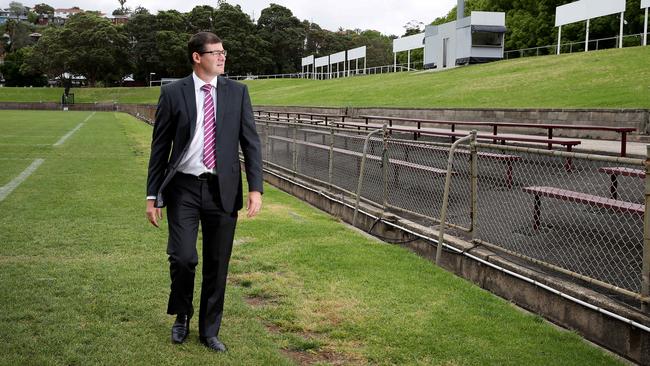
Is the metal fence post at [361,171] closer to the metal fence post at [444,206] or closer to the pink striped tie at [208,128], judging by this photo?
the metal fence post at [444,206]

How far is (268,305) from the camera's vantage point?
5184 millimetres

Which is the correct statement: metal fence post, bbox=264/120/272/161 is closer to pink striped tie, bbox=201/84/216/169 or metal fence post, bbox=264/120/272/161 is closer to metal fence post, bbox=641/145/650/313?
pink striped tie, bbox=201/84/216/169

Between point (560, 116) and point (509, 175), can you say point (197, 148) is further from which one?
point (560, 116)

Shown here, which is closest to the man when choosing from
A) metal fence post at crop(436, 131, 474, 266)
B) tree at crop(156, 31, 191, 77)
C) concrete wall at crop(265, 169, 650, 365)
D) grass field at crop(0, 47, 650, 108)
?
concrete wall at crop(265, 169, 650, 365)

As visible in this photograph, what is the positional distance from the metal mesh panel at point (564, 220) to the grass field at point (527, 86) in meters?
14.4

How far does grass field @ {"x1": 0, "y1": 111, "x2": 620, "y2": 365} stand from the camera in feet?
13.6

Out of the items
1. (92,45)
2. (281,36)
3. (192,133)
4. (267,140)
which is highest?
(281,36)

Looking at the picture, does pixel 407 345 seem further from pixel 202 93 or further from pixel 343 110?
pixel 343 110

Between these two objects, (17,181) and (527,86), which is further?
(527,86)

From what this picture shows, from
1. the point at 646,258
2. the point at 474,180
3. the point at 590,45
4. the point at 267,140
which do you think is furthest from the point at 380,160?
the point at 590,45

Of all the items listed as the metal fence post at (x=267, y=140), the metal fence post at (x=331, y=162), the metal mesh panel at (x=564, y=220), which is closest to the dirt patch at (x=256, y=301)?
the metal mesh panel at (x=564, y=220)

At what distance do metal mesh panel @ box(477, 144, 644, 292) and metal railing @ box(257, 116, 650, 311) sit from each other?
1 cm

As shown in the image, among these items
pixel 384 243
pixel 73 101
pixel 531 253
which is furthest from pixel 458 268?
pixel 73 101

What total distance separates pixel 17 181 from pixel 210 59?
9.39 meters
